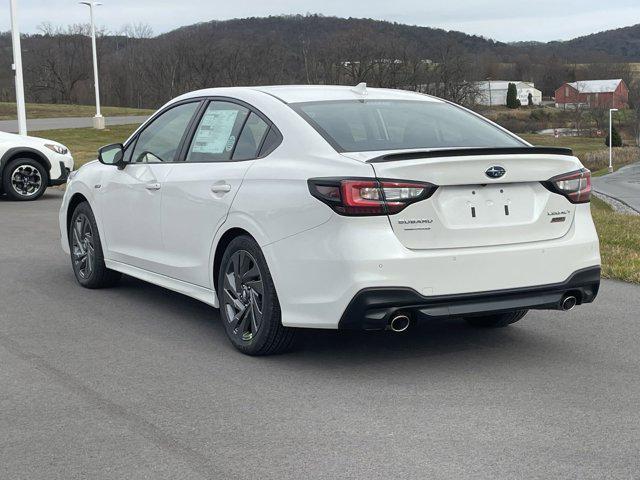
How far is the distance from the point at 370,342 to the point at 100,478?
253cm

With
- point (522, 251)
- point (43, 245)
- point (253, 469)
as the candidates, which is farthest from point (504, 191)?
point (43, 245)

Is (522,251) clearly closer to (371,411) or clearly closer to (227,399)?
(371,411)

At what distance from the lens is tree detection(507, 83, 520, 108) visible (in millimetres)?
191875

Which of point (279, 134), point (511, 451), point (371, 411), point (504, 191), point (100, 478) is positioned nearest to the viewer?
point (100, 478)

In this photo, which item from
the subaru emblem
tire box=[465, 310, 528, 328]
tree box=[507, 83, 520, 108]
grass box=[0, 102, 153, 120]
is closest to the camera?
the subaru emblem

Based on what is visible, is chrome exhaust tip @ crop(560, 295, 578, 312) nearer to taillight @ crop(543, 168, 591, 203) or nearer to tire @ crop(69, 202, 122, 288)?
taillight @ crop(543, 168, 591, 203)

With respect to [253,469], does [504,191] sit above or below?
above

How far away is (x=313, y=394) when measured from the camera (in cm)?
484

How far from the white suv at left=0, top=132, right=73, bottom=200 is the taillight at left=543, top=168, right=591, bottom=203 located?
12.0m

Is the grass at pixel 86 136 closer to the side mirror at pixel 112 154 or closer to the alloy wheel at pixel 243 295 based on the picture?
the side mirror at pixel 112 154

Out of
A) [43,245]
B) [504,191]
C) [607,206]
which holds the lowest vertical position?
[607,206]

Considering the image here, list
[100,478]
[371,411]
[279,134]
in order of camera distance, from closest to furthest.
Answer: [100,478] < [371,411] < [279,134]

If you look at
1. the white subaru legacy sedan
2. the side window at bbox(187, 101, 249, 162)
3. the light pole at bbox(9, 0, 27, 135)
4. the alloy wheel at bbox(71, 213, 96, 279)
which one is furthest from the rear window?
the light pole at bbox(9, 0, 27, 135)

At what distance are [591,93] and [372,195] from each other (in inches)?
6814
